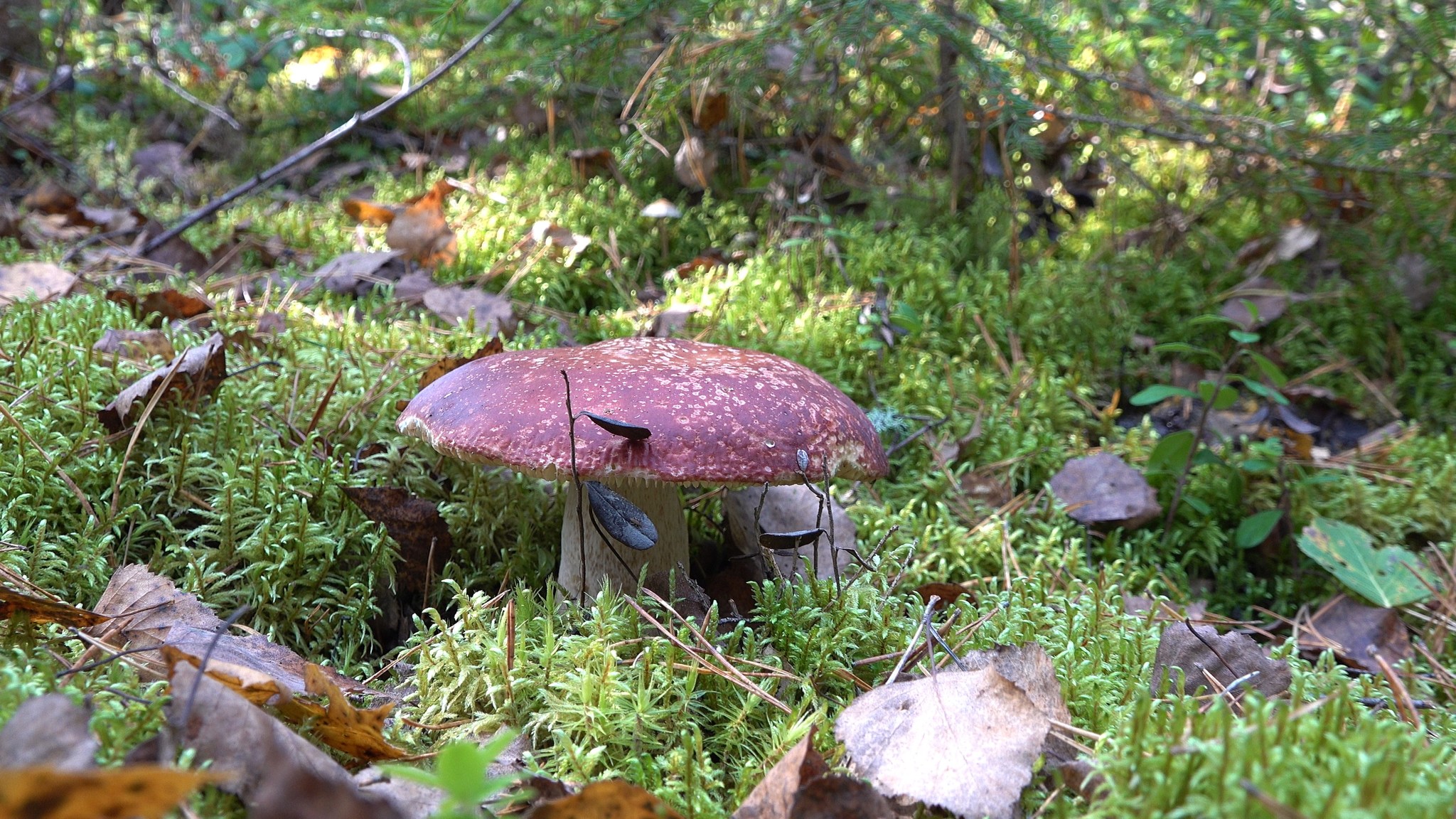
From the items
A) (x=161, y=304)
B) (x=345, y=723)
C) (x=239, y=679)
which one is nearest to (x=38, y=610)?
(x=239, y=679)

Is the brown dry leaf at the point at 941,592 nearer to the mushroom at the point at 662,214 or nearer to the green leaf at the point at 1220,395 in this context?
the green leaf at the point at 1220,395

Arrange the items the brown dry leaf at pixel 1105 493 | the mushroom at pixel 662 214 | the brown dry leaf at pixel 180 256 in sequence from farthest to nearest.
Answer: the mushroom at pixel 662 214, the brown dry leaf at pixel 180 256, the brown dry leaf at pixel 1105 493

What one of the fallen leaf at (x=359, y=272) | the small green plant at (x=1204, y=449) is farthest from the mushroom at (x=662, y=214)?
the small green plant at (x=1204, y=449)

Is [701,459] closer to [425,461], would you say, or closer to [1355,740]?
[1355,740]

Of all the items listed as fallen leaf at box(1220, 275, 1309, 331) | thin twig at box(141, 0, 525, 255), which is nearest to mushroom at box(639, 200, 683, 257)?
thin twig at box(141, 0, 525, 255)

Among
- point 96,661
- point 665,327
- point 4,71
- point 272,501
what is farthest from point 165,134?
point 96,661

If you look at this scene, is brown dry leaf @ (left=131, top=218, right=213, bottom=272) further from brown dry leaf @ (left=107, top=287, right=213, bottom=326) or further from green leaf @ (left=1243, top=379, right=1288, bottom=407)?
green leaf @ (left=1243, top=379, right=1288, bottom=407)

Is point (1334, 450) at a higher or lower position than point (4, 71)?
lower
